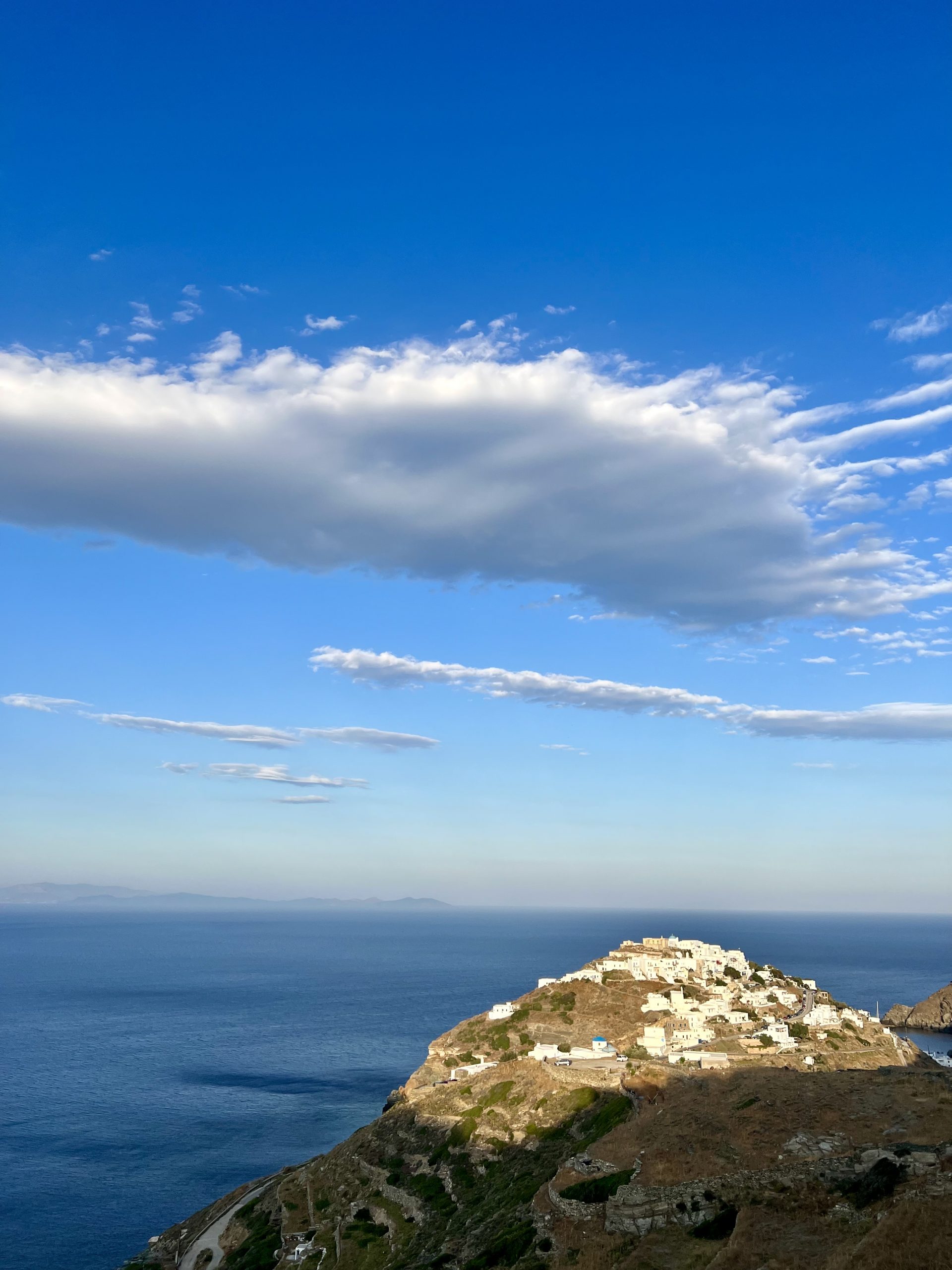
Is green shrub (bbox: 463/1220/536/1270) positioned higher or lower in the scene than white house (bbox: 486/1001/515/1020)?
higher

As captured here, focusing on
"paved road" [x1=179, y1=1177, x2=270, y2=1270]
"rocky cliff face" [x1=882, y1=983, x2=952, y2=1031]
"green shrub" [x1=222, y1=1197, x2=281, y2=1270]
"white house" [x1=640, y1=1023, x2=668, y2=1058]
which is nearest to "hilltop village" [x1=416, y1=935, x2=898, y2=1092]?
"white house" [x1=640, y1=1023, x2=668, y2=1058]

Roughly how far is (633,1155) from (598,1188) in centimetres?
329

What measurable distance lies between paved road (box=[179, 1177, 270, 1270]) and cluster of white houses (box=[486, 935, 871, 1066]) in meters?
26.2

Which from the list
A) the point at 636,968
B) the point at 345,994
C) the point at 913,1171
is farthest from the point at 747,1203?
the point at 345,994

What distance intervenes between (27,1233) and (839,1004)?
282 feet

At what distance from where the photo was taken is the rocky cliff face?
145 metres

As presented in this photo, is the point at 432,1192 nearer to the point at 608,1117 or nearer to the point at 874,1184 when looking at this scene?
the point at 608,1117

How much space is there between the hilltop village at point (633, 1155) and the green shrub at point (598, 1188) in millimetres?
130

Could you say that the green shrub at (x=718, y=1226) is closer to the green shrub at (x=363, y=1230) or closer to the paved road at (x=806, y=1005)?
the green shrub at (x=363, y=1230)

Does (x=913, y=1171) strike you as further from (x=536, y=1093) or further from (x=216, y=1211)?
(x=216, y=1211)

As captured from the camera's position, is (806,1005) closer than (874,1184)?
No

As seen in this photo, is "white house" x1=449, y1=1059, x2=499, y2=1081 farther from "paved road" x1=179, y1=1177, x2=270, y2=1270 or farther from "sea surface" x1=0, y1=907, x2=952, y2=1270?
"sea surface" x1=0, y1=907, x2=952, y2=1270

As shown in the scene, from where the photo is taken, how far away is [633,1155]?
40188 millimetres

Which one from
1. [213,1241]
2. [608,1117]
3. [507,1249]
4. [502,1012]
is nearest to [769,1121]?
[507,1249]
